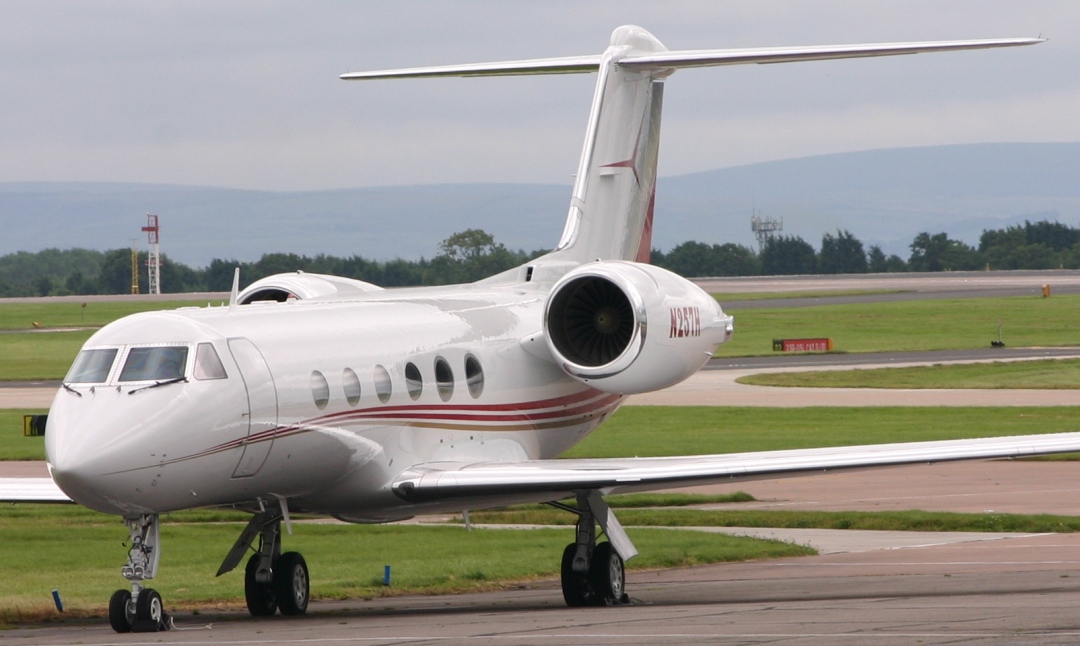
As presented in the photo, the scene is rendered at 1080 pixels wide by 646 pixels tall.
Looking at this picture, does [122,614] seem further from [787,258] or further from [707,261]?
[787,258]

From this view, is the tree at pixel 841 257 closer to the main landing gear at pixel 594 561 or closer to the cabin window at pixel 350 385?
the main landing gear at pixel 594 561

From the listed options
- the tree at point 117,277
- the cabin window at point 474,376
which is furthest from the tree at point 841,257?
the cabin window at point 474,376

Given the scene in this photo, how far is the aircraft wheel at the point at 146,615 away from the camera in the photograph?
569 inches

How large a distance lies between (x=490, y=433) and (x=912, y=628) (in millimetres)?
6991

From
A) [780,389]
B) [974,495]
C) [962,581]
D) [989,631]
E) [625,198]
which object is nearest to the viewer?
[989,631]

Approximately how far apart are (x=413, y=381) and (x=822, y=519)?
907cm

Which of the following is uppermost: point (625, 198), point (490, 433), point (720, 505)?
point (625, 198)

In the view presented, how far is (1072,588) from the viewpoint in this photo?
54.1 feet

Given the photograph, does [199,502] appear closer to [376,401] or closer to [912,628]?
[376,401]

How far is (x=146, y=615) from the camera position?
14453mm

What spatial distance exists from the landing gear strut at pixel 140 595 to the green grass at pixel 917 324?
43.4 meters

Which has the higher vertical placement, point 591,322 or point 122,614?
point 591,322

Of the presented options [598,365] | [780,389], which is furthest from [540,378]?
[780,389]

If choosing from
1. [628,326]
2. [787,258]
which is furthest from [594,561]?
[787,258]
